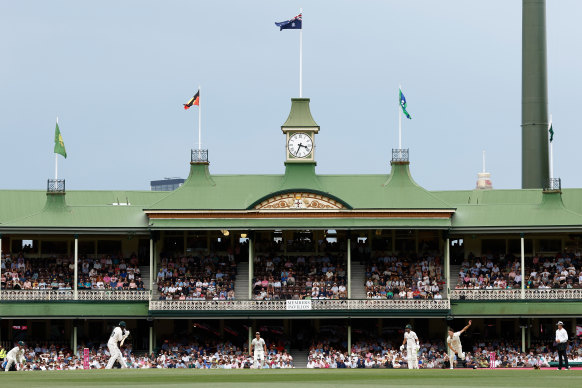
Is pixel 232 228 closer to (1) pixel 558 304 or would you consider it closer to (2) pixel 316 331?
(2) pixel 316 331

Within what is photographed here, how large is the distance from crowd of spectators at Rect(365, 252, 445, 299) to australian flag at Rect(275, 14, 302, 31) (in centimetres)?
→ 1162

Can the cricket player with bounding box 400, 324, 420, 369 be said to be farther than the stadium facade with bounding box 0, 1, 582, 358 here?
No

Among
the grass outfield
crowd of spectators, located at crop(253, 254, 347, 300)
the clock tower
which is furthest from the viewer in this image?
the clock tower

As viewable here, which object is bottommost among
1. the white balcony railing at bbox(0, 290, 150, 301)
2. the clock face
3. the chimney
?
the white balcony railing at bbox(0, 290, 150, 301)

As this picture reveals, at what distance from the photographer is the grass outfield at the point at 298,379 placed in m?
31.1

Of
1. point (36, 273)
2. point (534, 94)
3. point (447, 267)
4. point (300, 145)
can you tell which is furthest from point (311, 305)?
point (534, 94)

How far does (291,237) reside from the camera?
58.6 m

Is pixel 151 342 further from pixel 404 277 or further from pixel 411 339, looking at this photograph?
pixel 411 339

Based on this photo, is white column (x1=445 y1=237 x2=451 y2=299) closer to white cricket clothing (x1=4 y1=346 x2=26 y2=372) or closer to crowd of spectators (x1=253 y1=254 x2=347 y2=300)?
crowd of spectators (x1=253 y1=254 x2=347 y2=300)

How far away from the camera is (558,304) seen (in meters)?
54.9

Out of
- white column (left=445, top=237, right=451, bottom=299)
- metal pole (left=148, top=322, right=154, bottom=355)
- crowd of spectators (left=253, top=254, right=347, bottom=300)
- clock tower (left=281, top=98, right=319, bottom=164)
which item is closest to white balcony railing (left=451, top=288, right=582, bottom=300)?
white column (left=445, top=237, right=451, bottom=299)

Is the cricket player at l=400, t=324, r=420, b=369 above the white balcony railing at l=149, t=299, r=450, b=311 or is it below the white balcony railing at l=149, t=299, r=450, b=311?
below

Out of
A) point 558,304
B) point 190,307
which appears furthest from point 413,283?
point 190,307

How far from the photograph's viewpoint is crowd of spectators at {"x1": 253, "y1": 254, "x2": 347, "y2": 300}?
55.3 meters
